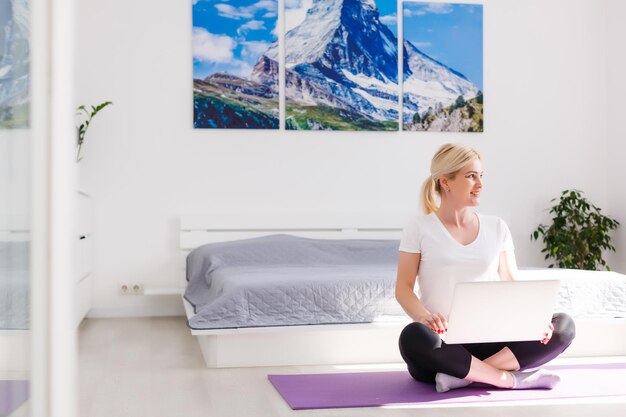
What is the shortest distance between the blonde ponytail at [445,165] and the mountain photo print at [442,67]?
9.16ft

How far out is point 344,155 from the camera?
225 inches

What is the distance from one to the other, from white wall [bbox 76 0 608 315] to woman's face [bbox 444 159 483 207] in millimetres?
2732

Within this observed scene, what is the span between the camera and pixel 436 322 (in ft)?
9.11

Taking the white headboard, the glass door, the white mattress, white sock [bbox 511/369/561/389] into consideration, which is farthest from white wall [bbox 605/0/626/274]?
the glass door

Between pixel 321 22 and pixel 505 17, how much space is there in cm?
137

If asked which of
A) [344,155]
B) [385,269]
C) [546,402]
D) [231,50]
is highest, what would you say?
[231,50]

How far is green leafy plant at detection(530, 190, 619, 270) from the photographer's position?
18.9ft

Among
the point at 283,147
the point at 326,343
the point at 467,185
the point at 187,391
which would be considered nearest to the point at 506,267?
the point at 467,185

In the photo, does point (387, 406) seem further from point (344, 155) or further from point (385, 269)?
point (344, 155)

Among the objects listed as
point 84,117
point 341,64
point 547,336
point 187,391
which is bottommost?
point 187,391

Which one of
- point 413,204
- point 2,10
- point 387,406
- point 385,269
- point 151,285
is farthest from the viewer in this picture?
point 413,204

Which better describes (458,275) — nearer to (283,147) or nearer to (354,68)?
(283,147)

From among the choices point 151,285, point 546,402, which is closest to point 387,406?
point 546,402

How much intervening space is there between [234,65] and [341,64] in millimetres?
745
